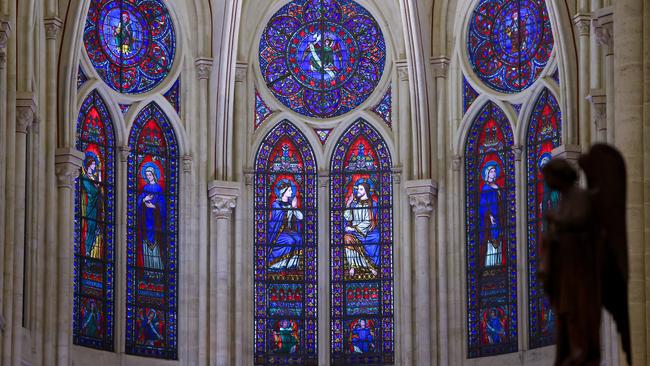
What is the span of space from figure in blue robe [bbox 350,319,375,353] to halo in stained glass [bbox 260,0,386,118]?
326cm

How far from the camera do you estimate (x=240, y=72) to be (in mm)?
26125

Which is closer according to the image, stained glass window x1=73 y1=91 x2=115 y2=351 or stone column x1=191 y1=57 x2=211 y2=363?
stained glass window x1=73 y1=91 x2=115 y2=351

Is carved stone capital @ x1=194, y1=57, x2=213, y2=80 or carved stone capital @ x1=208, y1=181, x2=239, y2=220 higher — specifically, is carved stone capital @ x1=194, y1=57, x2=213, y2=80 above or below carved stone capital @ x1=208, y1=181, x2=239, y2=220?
above

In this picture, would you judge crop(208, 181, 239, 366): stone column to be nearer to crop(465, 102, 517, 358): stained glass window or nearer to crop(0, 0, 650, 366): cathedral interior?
crop(0, 0, 650, 366): cathedral interior

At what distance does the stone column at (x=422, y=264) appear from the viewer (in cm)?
2477

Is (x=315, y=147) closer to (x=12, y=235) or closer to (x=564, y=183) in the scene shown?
(x=12, y=235)

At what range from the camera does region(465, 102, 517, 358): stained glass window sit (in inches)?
971

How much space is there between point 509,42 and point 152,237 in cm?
585

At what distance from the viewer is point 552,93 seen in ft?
80.3

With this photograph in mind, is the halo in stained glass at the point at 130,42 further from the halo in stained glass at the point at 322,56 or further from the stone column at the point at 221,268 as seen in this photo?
the stone column at the point at 221,268

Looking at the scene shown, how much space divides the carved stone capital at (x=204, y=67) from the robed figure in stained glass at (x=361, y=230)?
2770 mm

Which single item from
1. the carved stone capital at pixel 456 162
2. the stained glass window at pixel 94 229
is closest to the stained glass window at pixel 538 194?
the carved stone capital at pixel 456 162

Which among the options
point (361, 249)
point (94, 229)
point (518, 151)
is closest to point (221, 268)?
point (94, 229)

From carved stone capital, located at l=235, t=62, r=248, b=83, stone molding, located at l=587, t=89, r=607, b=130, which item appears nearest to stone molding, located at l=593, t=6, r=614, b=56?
stone molding, located at l=587, t=89, r=607, b=130
